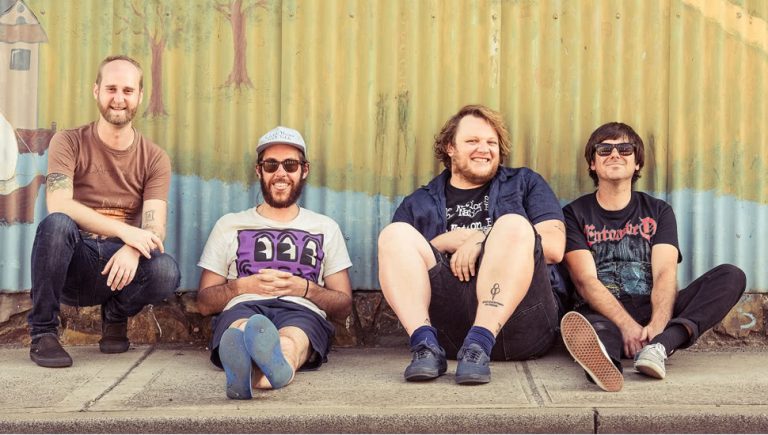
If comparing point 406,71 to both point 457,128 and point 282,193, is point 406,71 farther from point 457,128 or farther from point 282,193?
point 282,193

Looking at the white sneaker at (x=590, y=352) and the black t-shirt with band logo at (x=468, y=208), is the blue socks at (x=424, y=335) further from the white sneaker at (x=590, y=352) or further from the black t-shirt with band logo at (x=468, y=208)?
the black t-shirt with band logo at (x=468, y=208)

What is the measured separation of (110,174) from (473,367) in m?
2.36

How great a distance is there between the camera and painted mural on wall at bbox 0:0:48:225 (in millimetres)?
5781

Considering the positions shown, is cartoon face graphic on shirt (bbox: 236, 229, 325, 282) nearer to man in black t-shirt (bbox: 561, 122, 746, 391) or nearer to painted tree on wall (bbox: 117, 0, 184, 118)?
painted tree on wall (bbox: 117, 0, 184, 118)

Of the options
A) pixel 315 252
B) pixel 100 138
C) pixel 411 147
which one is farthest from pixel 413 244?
pixel 100 138

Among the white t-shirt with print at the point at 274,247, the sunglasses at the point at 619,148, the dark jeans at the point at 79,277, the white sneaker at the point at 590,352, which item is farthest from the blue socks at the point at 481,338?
the dark jeans at the point at 79,277

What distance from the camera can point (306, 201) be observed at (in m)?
5.84

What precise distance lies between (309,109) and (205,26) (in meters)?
0.82

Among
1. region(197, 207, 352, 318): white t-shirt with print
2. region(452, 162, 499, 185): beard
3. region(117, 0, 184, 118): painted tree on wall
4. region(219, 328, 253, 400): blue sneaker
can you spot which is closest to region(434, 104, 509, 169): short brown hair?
region(452, 162, 499, 185): beard

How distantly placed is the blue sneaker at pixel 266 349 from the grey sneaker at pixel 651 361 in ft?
5.43

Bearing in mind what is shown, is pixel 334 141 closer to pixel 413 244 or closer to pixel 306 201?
pixel 306 201

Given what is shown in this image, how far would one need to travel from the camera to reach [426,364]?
4379 mm

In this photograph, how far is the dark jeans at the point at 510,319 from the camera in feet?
15.6

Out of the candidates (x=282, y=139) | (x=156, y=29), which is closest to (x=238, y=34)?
(x=156, y=29)
